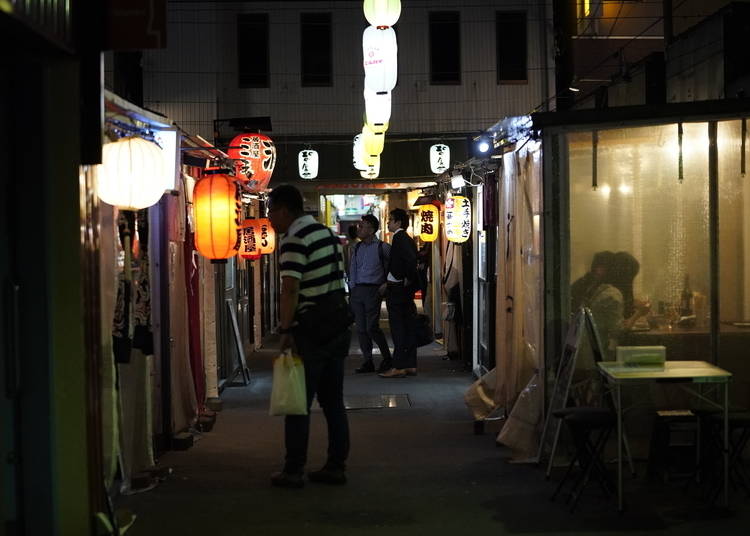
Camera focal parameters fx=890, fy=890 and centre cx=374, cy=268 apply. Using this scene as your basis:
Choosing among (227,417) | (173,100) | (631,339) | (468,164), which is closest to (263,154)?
(468,164)

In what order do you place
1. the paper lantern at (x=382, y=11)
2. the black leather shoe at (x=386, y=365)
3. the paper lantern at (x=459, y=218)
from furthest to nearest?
the black leather shoe at (x=386, y=365) < the paper lantern at (x=459, y=218) < the paper lantern at (x=382, y=11)

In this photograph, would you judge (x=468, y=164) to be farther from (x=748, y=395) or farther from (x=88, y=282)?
(x=88, y=282)

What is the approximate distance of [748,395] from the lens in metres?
8.89

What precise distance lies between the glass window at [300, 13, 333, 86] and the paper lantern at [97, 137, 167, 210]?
21.3 metres

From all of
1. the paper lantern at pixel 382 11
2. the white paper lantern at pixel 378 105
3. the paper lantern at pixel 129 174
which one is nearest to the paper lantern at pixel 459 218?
the white paper lantern at pixel 378 105

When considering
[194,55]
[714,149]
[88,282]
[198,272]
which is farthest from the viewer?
[194,55]

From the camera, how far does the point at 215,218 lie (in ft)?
34.6

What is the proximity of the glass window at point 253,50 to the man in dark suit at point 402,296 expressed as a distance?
14296 mm

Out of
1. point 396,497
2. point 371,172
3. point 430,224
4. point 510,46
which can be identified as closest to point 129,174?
point 396,497

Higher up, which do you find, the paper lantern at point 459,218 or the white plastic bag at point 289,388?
the paper lantern at point 459,218

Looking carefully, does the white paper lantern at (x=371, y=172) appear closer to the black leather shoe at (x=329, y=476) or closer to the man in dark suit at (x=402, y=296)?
the man in dark suit at (x=402, y=296)

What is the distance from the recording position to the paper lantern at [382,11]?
46.0ft

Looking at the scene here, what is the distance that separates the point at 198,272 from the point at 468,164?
464cm

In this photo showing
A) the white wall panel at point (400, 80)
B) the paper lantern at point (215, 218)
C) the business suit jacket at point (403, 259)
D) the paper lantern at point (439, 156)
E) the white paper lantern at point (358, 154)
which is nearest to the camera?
the paper lantern at point (215, 218)
